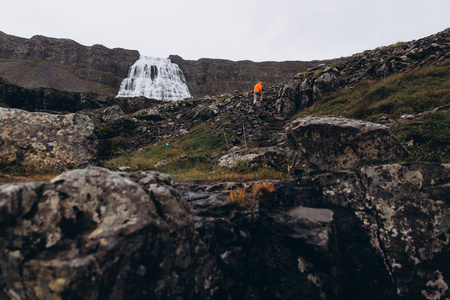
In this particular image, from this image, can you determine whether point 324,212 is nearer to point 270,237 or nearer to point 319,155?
point 270,237

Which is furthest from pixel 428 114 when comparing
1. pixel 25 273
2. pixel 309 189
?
pixel 25 273

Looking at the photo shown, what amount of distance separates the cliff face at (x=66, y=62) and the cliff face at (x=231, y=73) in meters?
24.7

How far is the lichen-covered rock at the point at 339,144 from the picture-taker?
21.0 ft

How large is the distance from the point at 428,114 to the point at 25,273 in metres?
13.5

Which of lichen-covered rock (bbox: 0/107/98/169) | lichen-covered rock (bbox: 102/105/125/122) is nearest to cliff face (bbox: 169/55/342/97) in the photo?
lichen-covered rock (bbox: 102/105/125/122)

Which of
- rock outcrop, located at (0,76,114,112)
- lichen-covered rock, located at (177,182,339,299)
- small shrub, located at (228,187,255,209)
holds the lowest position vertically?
lichen-covered rock, located at (177,182,339,299)

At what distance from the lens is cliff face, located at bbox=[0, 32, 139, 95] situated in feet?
184

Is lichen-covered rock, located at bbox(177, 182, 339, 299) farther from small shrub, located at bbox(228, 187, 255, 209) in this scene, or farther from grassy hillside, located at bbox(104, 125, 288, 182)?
grassy hillside, located at bbox(104, 125, 288, 182)

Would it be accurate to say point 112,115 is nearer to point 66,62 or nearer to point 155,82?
point 155,82

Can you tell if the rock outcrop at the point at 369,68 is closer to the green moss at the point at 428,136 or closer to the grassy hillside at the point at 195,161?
the grassy hillside at the point at 195,161

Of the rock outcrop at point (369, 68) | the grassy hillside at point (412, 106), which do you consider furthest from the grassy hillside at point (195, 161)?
the rock outcrop at point (369, 68)

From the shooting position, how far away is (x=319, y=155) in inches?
284

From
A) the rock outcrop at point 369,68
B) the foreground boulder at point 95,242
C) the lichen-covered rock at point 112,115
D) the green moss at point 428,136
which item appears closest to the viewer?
the foreground boulder at point 95,242

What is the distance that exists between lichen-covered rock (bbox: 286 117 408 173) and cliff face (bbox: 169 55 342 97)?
6725cm
